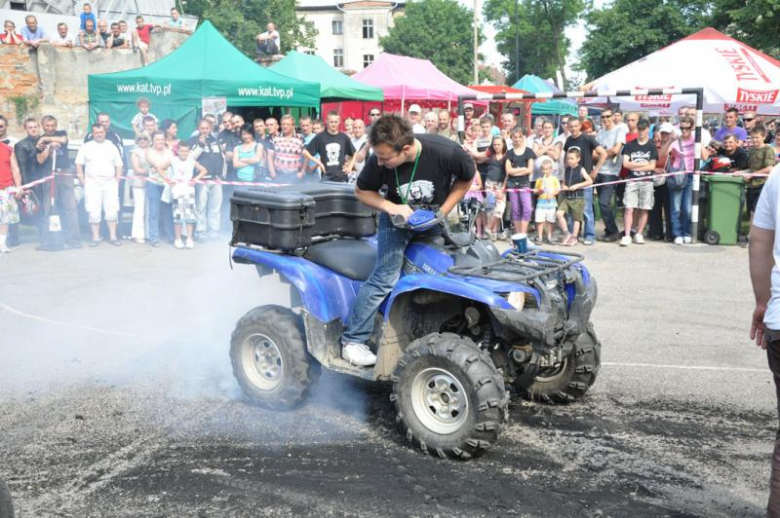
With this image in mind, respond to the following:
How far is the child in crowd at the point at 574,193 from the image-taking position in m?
12.9

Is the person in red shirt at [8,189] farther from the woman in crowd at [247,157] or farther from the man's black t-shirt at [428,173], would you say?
the man's black t-shirt at [428,173]

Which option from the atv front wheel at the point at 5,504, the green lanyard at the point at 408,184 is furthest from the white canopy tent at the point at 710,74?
the atv front wheel at the point at 5,504

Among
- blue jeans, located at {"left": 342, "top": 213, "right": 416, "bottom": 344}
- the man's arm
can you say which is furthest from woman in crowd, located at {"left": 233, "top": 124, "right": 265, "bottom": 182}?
the man's arm

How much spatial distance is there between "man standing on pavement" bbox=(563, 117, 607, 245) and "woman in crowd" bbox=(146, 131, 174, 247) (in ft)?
21.7

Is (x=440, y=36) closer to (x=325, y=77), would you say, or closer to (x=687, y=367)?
(x=325, y=77)

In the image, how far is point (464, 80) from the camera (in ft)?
246

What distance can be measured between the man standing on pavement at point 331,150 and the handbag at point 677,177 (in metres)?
5.29

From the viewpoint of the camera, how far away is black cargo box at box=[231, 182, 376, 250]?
5.50m

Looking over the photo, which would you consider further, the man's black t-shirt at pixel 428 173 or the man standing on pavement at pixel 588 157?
the man standing on pavement at pixel 588 157

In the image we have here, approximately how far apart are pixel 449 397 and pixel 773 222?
6.95 ft

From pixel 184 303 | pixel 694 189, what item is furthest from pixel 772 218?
pixel 694 189

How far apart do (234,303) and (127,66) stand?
628 inches

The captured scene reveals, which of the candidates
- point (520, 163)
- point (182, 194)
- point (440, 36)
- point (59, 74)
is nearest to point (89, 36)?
point (59, 74)

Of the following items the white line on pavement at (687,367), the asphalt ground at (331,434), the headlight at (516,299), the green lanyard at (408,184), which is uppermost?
the green lanyard at (408,184)
